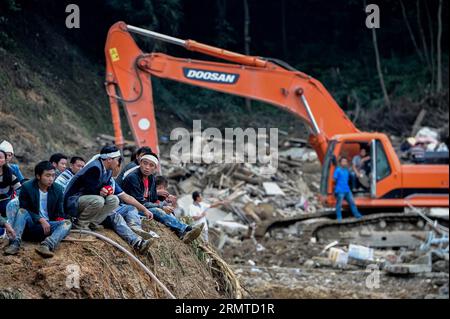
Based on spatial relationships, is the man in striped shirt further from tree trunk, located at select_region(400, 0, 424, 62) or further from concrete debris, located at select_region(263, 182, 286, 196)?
tree trunk, located at select_region(400, 0, 424, 62)

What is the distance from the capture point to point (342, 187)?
17969mm

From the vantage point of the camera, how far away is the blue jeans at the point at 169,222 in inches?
384

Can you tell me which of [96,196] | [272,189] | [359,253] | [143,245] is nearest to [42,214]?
[96,196]

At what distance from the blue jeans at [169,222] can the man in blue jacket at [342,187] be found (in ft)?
28.1

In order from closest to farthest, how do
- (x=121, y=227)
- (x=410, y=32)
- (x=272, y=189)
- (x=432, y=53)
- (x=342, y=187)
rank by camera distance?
(x=121, y=227), (x=342, y=187), (x=272, y=189), (x=432, y=53), (x=410, y=32)

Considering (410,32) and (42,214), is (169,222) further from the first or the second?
(410,32)

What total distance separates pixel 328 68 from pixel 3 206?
28364 millimetres

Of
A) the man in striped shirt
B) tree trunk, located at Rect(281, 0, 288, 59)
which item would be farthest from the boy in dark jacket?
tree trunk, located at Rect(281, 0, 288, 59)

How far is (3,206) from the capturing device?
28.0 feet

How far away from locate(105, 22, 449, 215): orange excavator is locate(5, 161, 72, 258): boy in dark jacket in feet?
29.9

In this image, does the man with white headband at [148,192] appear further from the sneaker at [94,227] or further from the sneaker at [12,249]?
the sneaker at [12,249]

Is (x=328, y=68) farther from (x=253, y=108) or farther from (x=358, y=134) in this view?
(x=358, y=134)

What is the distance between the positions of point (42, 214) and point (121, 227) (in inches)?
39.0

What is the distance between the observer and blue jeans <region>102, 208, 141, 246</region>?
859 cm
